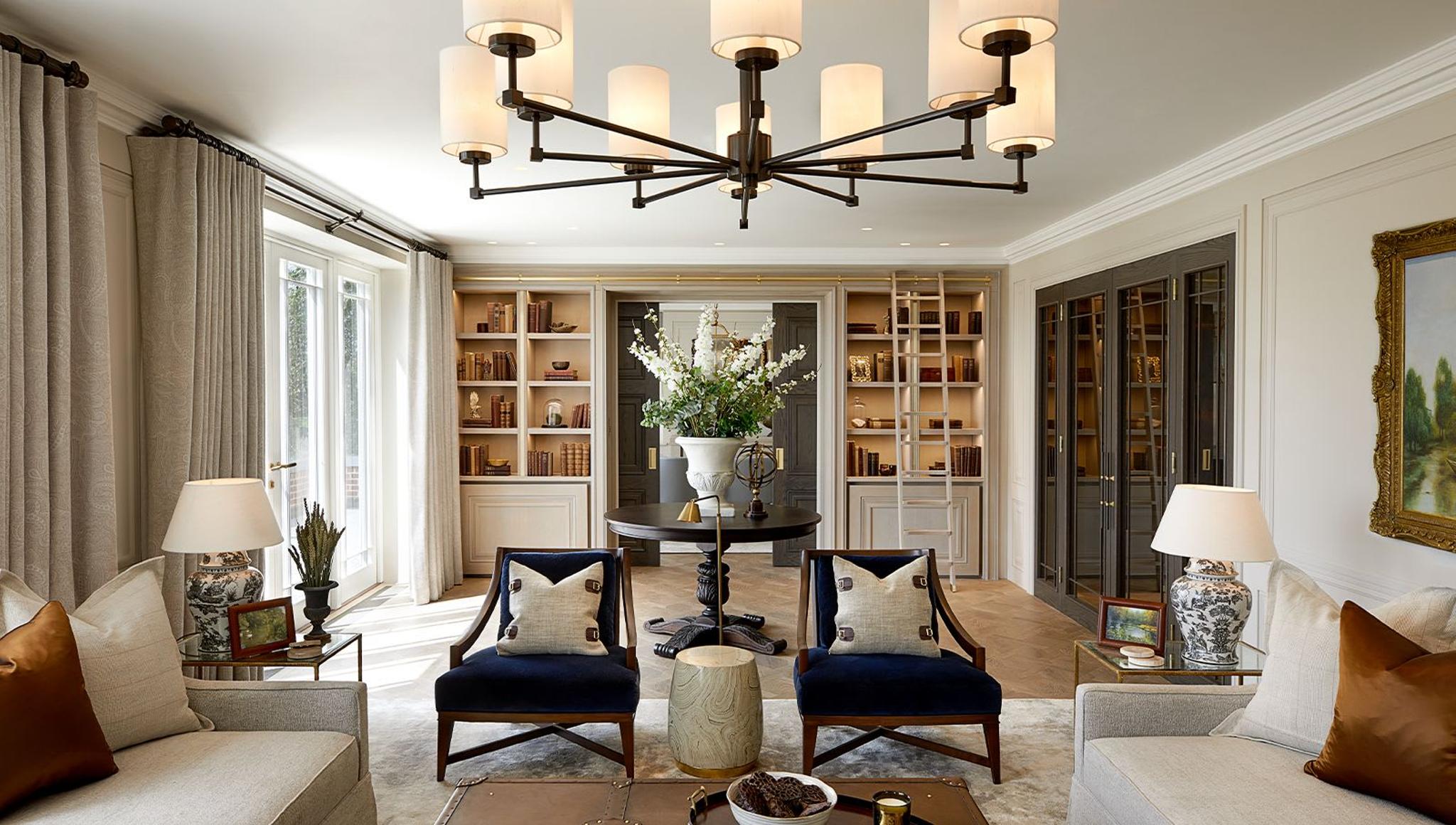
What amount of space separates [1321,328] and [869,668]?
2289mm

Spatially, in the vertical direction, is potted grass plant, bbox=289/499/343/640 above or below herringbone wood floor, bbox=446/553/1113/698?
above

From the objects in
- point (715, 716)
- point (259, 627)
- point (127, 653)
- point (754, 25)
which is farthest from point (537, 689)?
point (754, 25)

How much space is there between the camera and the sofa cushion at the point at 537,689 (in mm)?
3201

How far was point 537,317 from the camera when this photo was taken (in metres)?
7.34

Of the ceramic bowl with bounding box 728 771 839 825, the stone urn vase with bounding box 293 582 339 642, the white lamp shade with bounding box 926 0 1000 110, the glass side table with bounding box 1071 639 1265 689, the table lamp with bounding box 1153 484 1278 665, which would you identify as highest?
the white lamp shade with bounding box 926 0 1000 110

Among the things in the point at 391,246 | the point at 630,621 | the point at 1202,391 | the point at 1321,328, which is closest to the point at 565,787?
the point at 630,621

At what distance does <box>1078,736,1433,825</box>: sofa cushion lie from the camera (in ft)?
6.89

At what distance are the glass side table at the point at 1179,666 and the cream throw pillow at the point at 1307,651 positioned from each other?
13.5 inches

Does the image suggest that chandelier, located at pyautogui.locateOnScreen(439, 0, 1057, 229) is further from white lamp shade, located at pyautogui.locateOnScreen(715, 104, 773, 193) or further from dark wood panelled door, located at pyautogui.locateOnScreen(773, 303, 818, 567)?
dark wood panelled door, located at pyautogui.locateOnScreen(773, 303, 818, 567)

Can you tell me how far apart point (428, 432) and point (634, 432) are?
6.32 feet

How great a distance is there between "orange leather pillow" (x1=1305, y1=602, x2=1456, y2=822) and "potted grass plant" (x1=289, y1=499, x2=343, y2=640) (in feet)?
10.5

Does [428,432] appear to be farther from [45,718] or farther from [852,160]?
[852,160]

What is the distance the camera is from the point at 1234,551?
9.72 feet

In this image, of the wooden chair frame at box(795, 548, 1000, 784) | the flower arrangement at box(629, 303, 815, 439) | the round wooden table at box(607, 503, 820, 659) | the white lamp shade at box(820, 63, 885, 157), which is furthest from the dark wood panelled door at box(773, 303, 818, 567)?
the white lamp shade at box(820, 63, 885, 157)
